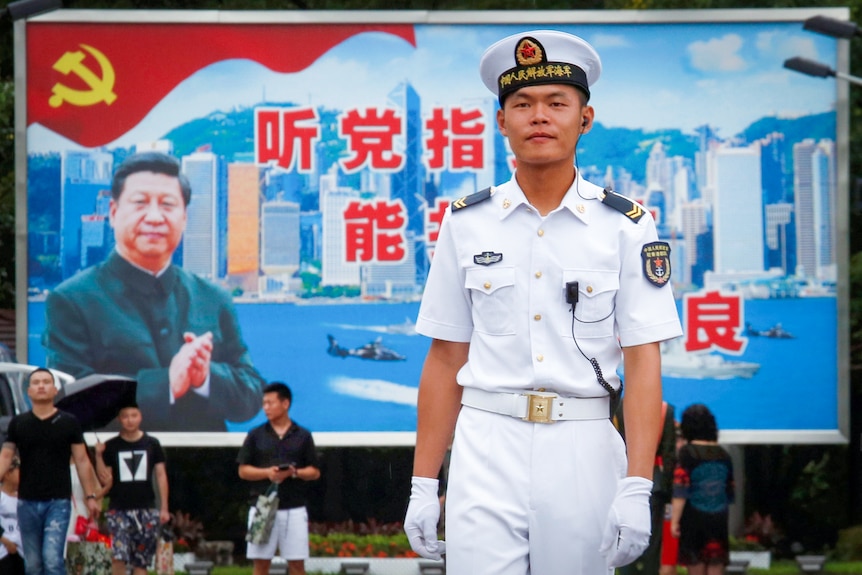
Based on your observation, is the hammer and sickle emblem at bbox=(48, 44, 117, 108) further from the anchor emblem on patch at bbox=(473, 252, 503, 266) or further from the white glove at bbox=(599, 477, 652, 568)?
the white glove at bbox=(599, 477, 652, 568)

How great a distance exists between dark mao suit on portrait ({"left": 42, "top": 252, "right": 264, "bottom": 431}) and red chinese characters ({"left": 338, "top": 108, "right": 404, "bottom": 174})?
1.72m

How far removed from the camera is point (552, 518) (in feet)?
13.4

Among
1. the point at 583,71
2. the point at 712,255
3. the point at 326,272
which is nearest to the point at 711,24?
the point at 712,255

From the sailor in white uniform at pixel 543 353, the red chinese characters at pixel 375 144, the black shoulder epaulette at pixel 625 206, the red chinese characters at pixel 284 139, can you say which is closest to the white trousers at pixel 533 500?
the sailor in white uniform at pixel 543 353

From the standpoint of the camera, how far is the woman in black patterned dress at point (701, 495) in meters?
10.1

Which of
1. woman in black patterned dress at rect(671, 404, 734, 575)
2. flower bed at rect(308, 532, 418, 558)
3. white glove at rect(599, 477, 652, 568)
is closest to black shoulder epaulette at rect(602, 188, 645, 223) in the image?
white glove at rect(599, 477, 652, 568)

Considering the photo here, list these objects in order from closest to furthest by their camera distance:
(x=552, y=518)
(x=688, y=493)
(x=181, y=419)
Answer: (x=552, y=518)
(x=688, y=493)
(x=181, y=419)

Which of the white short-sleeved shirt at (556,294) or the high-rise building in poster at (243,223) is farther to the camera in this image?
the high-rise building in poster at (243,223)

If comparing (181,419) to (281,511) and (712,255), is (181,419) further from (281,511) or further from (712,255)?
(712,255)

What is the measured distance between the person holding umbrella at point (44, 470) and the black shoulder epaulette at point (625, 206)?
681 cm

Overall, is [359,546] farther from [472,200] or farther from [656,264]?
[656,264]

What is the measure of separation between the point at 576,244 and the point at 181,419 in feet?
32.4

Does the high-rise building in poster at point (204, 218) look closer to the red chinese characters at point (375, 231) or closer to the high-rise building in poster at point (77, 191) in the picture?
the high-rise building in poster at point (77, 191)

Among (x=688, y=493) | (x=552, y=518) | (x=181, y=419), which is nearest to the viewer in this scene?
→ (x=552, y=518)
